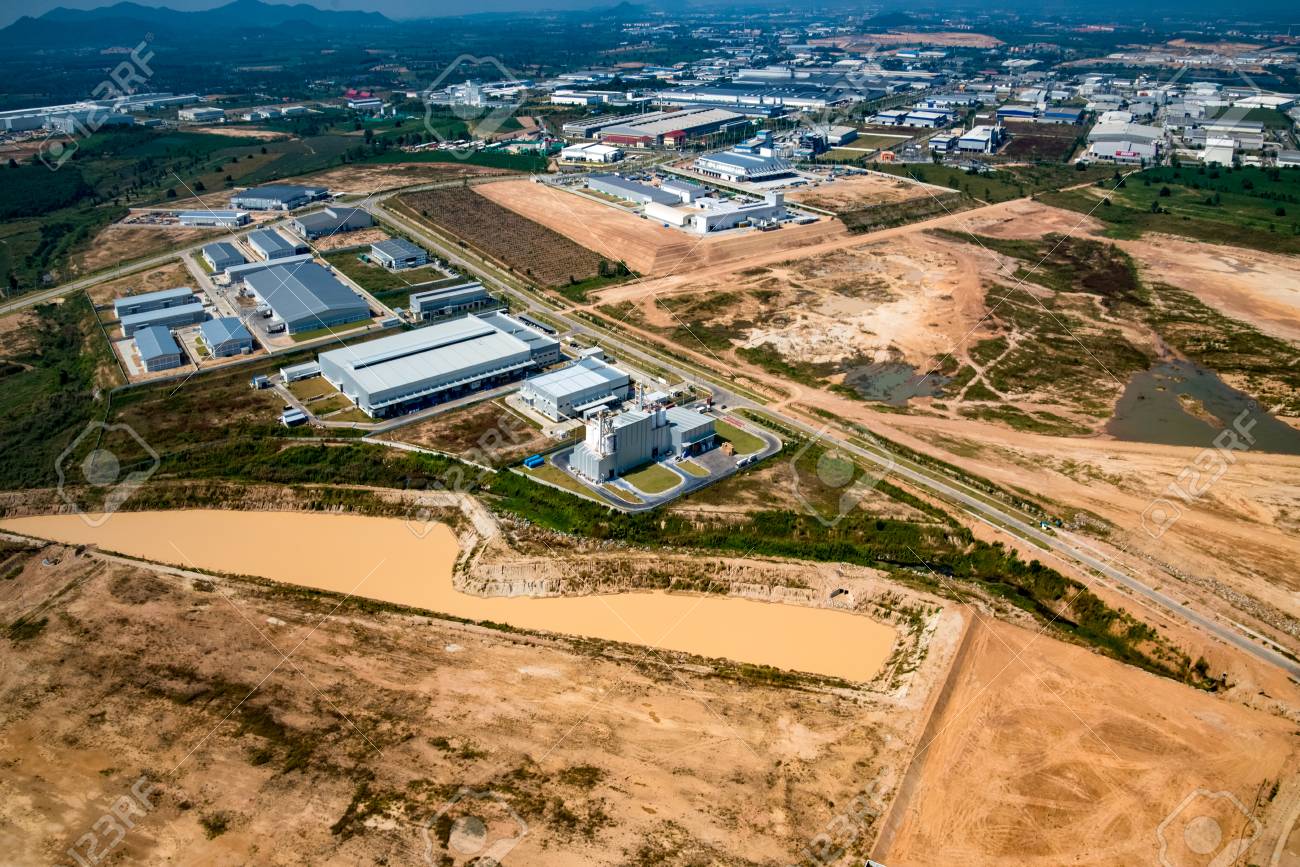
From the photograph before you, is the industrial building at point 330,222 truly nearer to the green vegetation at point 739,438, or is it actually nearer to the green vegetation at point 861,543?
the green vegetation at point 861,543

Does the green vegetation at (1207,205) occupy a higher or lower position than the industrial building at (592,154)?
lower

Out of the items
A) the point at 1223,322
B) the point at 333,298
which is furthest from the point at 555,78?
the point at 1223,322

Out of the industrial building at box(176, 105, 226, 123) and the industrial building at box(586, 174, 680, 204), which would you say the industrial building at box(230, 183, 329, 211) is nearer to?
the industrial building at box(586, 174, 680, 204)

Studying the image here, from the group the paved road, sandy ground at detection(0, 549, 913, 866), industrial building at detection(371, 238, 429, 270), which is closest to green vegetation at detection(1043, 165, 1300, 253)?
the paved road

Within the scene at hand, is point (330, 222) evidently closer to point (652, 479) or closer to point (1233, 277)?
point (652, 479)

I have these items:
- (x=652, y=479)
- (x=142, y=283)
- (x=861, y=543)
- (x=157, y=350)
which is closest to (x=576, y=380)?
(x=652, y=479)

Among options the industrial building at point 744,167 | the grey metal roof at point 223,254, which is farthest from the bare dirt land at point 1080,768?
the industrial building at point 744,167
